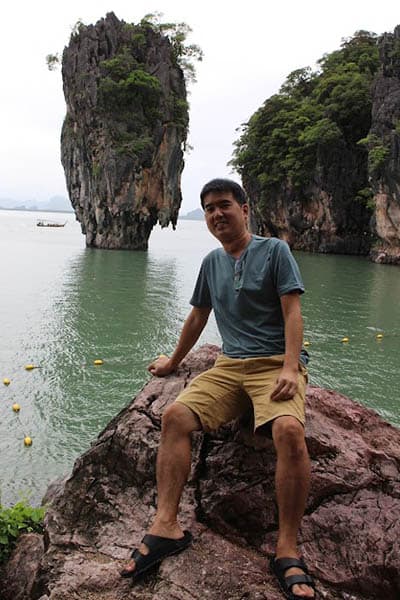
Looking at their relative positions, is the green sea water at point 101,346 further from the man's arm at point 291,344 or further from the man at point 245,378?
the man's arm at point 291,344

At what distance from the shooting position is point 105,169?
3175cm

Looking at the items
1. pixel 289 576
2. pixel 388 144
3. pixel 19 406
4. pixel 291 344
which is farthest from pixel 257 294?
pixel 388 144

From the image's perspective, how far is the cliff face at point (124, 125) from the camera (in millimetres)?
31141

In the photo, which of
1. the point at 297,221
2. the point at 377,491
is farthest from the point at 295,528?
the point at 297,221

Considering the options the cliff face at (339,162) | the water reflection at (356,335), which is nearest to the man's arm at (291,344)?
the water reflection at (356,335)

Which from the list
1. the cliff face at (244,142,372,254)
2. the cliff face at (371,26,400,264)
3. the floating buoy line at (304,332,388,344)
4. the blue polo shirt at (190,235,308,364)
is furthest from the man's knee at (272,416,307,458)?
the cliff face at (244,142,372,254)

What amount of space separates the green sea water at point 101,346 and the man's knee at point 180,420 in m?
2.99

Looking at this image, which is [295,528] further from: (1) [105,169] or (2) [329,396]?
(1) [105,169]

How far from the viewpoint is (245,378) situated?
2568mm

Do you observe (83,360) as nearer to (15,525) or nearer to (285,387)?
(15,525)

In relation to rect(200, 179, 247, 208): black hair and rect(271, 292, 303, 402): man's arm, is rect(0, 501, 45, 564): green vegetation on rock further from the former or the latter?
rect(200, 179, 247, 208): black hair

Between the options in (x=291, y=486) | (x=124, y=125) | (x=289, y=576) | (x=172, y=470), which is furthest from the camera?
(x=124, y=125)

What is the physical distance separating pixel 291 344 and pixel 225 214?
859 mm

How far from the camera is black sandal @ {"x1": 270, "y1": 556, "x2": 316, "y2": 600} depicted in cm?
195
